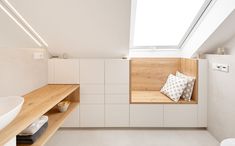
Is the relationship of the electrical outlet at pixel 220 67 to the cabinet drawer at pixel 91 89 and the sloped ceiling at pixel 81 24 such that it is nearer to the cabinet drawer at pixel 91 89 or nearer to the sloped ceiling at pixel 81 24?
the sloped ceiling at pixel 81 24

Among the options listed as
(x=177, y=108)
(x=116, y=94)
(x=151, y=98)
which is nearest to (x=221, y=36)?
(x=177, y=108)

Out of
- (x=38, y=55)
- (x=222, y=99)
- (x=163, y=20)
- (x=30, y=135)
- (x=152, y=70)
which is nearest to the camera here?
(x=30, y=135)

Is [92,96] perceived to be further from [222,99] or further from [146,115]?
[222,99]

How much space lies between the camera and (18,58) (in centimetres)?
236

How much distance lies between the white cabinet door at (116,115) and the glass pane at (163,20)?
109 centimetres

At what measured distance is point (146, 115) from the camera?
3.24 metres

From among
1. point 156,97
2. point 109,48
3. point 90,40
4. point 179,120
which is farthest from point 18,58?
Answer: point 179,120

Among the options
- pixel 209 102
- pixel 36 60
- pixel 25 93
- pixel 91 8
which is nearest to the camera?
pixel 91 8

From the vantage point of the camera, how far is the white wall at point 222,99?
8.10ft

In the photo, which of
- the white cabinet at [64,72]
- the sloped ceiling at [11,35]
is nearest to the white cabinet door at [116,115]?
the white cabinet at [64,72]

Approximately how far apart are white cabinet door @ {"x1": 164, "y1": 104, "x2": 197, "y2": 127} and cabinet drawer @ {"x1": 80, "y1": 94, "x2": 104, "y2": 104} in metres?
0.93

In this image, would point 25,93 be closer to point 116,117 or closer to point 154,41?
point 116,117

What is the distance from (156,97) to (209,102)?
745mm

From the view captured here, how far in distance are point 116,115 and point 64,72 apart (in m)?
0.97
